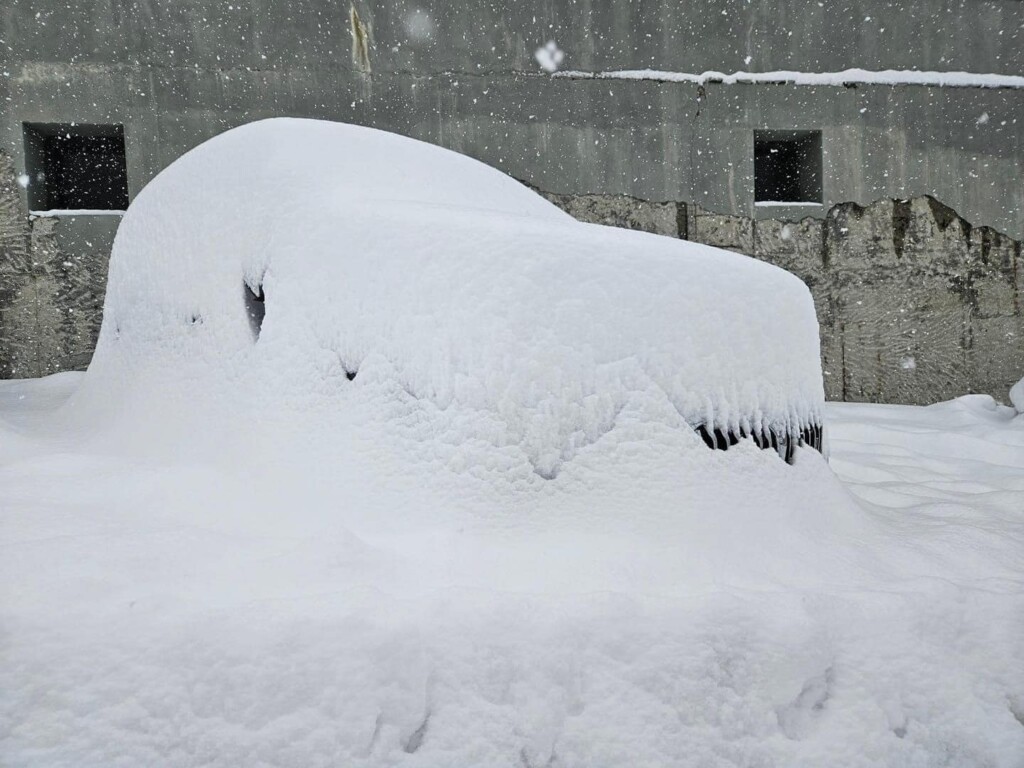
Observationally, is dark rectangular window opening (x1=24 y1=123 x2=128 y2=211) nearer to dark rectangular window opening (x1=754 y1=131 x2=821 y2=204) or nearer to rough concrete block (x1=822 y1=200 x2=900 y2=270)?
dark rectangular window opening (x1=754 y1=131 x2=821 y2=204)

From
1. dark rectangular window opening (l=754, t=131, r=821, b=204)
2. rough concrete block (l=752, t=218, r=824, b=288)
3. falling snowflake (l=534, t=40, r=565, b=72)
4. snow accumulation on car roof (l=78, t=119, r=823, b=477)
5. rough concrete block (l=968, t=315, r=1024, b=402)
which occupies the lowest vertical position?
rough concrete block (l=968, t=315, r=1024, b=402)

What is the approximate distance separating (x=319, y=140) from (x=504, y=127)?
104 inches

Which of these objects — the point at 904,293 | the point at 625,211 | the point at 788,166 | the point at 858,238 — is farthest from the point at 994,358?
the point at 625,211

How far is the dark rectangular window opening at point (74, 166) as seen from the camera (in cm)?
438

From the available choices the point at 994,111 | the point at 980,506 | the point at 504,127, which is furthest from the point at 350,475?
the point at 994,111

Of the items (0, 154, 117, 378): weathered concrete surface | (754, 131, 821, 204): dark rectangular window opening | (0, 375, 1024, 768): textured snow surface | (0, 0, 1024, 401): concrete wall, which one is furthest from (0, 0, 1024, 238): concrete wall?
(0, 375, 1024, 768): textured snow surface

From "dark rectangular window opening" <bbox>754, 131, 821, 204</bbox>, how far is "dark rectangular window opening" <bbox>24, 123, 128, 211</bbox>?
13.9ft

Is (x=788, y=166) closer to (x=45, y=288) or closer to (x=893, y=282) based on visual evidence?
(x=893, y=282)

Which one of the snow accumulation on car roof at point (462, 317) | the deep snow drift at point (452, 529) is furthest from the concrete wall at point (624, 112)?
the snow accumulation on car roof at point (462, 317)

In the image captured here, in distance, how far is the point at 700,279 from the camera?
1772mm

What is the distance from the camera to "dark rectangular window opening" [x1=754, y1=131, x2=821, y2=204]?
196 inches

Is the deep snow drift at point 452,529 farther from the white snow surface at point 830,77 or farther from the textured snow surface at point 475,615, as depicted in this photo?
the white snow surface at point 830,77

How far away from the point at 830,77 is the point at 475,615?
475cm

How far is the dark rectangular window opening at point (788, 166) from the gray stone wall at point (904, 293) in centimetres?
34
